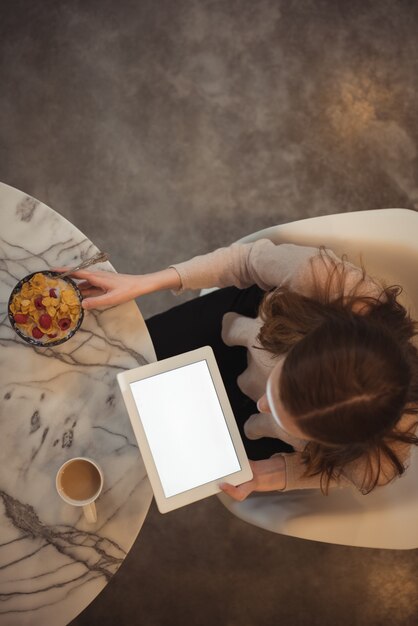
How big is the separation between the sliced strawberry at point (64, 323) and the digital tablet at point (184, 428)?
0.15 metres

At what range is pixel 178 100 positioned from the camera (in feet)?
6.19

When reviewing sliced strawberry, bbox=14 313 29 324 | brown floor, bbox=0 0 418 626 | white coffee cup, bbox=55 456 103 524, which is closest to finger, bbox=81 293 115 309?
sliced strawberry, bbox=14 313 29 324

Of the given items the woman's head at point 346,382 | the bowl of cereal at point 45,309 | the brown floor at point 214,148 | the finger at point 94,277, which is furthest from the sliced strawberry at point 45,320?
the brown floor at point 214,148

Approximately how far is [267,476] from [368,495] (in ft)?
0.78

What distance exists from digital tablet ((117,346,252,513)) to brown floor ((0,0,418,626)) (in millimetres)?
803

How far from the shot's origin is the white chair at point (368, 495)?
1090mm

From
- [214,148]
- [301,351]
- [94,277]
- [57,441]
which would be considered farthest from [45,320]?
[214,148]

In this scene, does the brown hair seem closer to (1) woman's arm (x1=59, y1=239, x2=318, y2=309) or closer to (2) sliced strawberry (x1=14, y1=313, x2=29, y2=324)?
(1) woman's arm (x1=59, y1=239, x2=318, y2=309)

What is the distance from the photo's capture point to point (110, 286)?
1068mm

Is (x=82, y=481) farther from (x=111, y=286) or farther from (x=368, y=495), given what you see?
(x=368, y=495)

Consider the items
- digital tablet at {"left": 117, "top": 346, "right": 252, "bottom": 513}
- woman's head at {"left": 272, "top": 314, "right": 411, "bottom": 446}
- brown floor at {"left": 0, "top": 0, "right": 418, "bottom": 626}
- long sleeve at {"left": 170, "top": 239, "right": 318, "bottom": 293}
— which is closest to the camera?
woman's head at {"left": 272, "top": 314, "right": 411, "bottom": 446}

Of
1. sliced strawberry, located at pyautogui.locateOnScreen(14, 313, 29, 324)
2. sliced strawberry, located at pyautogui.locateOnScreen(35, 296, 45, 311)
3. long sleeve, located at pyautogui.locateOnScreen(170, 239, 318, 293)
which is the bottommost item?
long sleeve, located at pyautogui.locateOnScreen(170, 239, 318, 293)

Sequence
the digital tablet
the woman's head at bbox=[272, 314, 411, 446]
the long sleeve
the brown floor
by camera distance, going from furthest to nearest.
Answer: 1. the brown floor
2. the long sleeve
3. the digital tablet
4. the woman's head at bbox=[272, 314, 411, 446]

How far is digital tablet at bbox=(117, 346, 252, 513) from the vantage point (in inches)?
37.6
